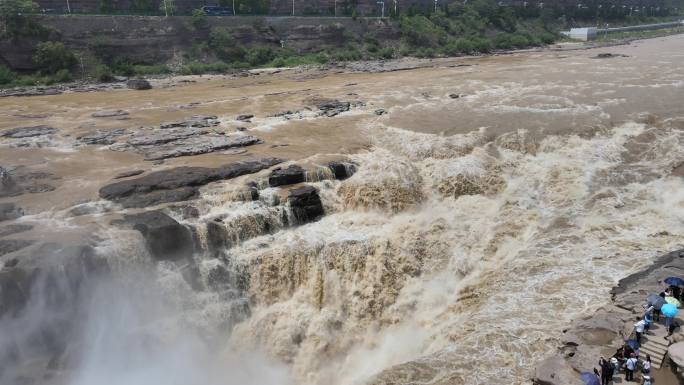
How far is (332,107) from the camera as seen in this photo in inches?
1350

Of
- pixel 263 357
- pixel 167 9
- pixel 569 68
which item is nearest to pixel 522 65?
pixel 569 68

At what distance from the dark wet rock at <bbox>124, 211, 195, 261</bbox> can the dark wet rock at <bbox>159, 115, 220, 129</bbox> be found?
39.9ft

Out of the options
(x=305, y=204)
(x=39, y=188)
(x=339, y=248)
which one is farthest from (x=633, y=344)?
(x=39, y=188)

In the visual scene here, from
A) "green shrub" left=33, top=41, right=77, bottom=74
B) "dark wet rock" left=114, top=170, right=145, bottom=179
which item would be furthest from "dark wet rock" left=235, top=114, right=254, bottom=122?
"green shrub" left=33, top=41, right=77, bottom=74

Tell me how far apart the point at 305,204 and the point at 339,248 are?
2721 millimetres

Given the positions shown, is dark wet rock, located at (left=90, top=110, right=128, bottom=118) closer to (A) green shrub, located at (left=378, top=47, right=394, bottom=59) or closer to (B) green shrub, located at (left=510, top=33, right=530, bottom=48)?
(A) green shrub, located at (left=378, top=47, right=394, bottom=59)

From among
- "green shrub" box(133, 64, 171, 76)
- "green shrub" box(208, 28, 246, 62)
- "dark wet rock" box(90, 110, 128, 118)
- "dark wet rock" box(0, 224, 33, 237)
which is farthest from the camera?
"green shrub" box(208, 28, 246, 62)

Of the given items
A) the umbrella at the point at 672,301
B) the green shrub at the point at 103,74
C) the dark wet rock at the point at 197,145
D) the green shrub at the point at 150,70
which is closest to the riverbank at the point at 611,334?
the umbrella at the point at 672,301

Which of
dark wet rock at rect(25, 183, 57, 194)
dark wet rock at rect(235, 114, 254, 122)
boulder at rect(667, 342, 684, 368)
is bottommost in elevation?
boulder at rect(667, 342, 684, 368)

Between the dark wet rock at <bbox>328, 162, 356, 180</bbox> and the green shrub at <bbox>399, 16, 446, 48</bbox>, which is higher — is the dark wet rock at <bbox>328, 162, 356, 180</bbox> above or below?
below

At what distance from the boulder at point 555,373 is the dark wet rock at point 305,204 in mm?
10515

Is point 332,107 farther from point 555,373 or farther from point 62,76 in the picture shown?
point 62,76

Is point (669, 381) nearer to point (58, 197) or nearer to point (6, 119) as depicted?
point (58, 197)

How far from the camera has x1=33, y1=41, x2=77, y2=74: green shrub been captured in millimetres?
49125
